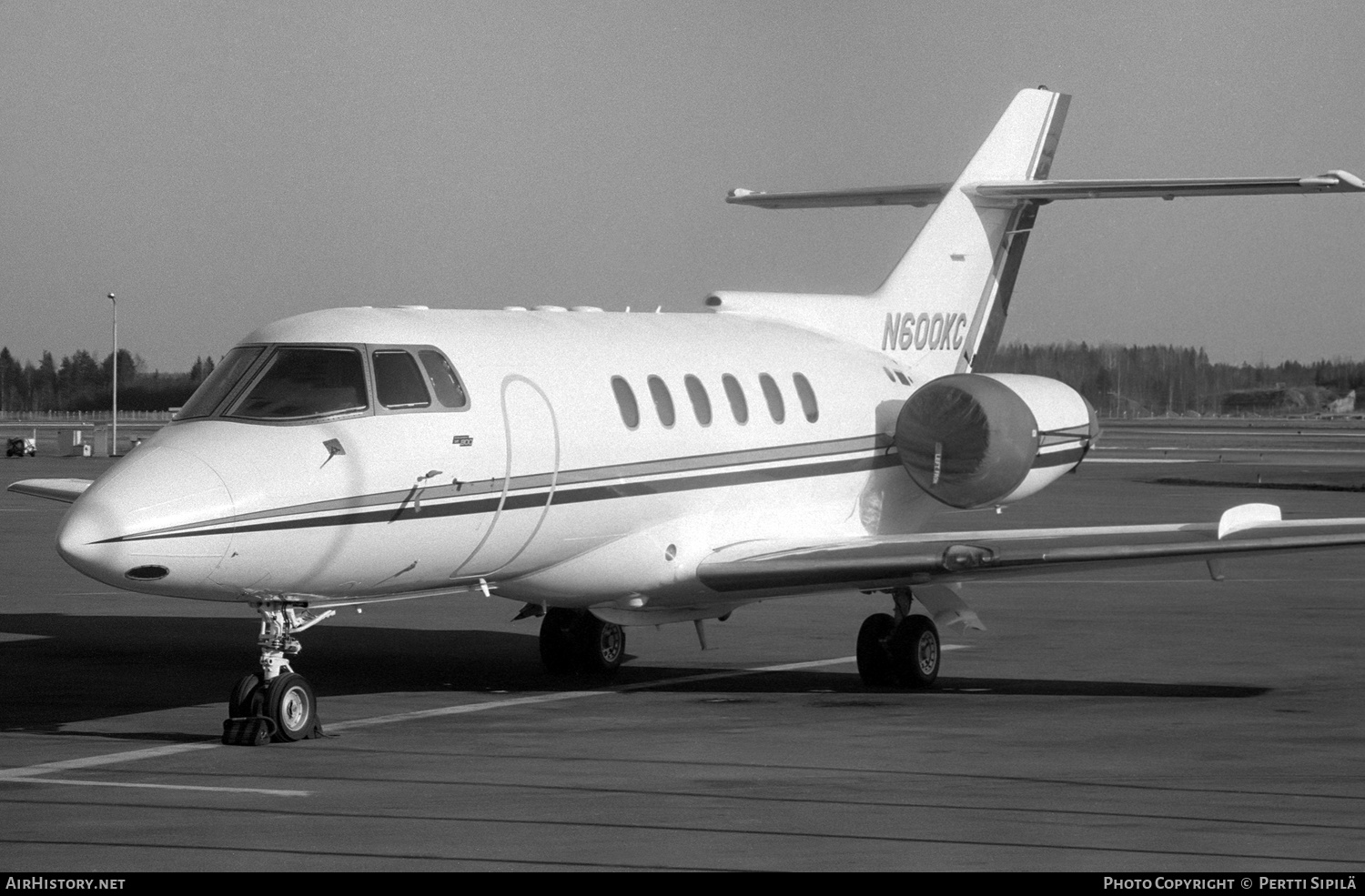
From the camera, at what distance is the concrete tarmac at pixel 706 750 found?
9250mm

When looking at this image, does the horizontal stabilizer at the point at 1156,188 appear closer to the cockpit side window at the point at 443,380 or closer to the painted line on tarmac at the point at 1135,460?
the cockpit side window at the point at 443,380

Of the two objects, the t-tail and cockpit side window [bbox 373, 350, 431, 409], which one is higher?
the t-tail

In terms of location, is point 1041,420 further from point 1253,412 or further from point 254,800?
point 1253,412

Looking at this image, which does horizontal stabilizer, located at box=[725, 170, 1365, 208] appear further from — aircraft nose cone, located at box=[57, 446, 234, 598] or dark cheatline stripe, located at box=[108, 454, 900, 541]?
aircraft nose cone, located at box=[57, 446, 234, 598]

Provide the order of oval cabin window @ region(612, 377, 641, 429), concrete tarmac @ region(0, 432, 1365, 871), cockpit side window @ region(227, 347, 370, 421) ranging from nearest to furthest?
concrete tarmac @ region(0, 432, 1365, 871)
cockpit side window @ region(227, 347, 370, 421)
oval cabin window @ region(612, 377, 641, 429)

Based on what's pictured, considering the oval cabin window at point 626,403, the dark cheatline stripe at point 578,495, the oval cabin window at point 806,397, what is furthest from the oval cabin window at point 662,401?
the oval cabin window at point 806,397

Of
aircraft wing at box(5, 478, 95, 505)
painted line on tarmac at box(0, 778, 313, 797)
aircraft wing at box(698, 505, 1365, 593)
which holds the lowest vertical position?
painted line on tarmac at box(0, 778, 313, 797)

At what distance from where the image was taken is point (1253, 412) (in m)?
194

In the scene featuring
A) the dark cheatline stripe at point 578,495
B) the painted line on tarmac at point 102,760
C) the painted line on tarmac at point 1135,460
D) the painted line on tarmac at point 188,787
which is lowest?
the painted line on tarmac at point 188,787

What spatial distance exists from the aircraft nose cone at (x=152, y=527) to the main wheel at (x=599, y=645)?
17.6ft

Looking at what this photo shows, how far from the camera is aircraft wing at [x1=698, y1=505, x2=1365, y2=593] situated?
14531mm

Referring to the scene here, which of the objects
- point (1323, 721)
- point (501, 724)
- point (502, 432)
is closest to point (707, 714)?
point (501, 724)

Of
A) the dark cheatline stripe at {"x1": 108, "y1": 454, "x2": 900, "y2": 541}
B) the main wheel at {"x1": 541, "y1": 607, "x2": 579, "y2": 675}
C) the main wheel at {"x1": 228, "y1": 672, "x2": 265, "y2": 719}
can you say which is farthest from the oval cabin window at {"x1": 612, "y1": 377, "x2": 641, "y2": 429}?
the main wheel at {"x1": 228, "y1": 672, "x2": 265, "y2": 719}

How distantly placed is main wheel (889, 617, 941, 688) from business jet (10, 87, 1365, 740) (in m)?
0.02
